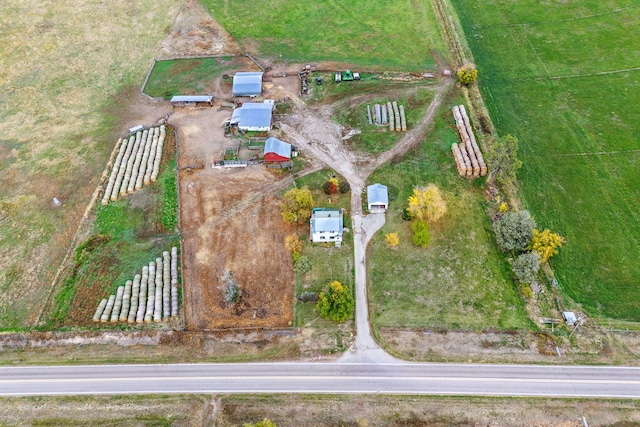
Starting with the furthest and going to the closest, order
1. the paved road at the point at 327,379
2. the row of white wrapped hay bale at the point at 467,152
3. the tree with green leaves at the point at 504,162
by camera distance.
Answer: the row of white wrapped hay bale at the point at 467,152 < the tree with green leaves at the point at 504,162 < the paved road at the point at 327,379

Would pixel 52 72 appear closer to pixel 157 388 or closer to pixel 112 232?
pixel 112 232

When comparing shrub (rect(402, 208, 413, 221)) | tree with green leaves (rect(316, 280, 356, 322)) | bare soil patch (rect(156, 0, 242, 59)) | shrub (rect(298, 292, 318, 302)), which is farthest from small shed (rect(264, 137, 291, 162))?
bare soil patch (rect(156, 0, 242, 59))

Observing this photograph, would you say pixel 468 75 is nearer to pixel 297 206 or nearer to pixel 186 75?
pixel 297 206

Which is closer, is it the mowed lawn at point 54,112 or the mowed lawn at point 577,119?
the mowed lawn at point 577,119

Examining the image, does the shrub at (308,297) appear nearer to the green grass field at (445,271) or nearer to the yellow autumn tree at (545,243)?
the green grass field at (445,271)

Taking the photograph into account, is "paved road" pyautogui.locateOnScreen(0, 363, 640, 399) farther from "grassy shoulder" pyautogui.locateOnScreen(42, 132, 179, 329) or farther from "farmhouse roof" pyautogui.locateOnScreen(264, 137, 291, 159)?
"farmhouse roof" pyautogui.locateOnScreen(264, 137, 291, 159)

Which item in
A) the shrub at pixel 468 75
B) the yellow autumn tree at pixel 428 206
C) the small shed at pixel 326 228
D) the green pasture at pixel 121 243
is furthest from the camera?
the shrub at pixel 468 75

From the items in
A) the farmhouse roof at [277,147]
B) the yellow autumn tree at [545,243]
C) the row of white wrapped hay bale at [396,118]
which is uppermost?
the row of white wrapped hay bale at [396,118]

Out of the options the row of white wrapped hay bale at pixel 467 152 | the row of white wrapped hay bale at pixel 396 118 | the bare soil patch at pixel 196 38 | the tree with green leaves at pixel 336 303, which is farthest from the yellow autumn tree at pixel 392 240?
the bare soil patch at pixel 196 38
